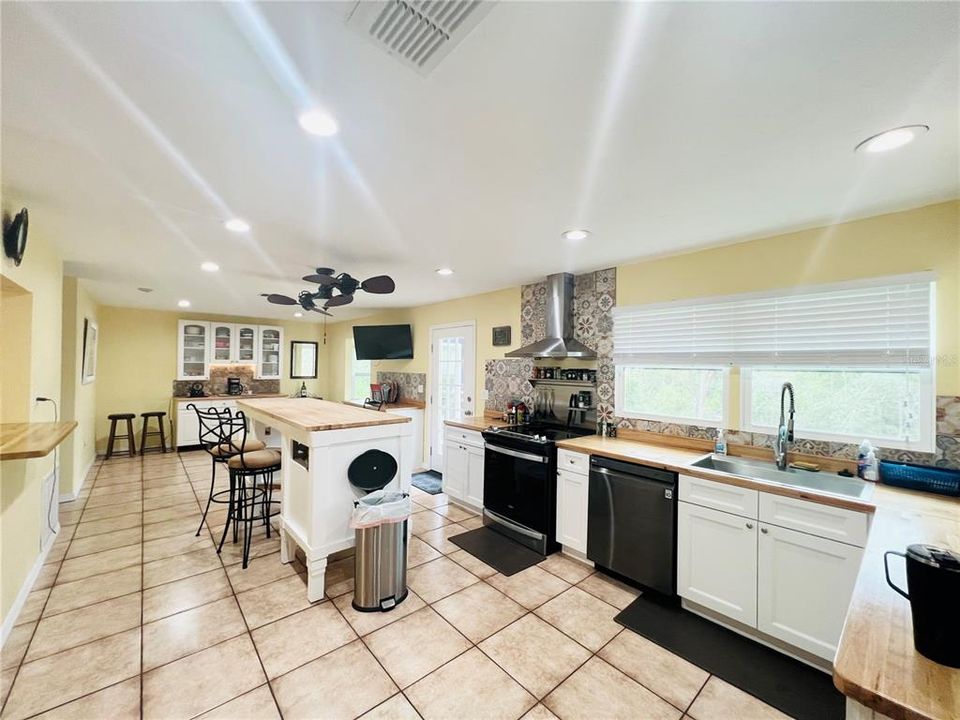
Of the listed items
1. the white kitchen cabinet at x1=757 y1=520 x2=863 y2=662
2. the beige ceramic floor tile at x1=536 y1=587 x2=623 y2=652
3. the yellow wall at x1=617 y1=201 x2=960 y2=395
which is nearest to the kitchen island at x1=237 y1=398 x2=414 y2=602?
the beige ceramic floor tile at x1=536 y1=587 x2=623 y2=652

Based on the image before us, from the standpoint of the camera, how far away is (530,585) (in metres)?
2.74

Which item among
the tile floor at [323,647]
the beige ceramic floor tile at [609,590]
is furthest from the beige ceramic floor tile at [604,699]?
the beige ceramic floor tile at [609,590]

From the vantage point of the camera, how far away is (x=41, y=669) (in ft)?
6.30

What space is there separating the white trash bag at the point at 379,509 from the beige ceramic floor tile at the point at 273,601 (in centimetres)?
59

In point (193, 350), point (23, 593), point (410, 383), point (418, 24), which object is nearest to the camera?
point (418, 24)

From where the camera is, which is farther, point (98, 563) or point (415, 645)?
point (98, 563)

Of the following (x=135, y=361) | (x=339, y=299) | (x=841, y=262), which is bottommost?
(x=135, y=361)

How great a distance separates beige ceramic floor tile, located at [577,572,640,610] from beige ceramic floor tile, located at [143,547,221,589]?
269 cm

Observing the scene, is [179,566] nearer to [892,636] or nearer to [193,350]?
[892,636]

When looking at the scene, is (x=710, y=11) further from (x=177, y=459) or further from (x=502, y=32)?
(x=177, y=459)

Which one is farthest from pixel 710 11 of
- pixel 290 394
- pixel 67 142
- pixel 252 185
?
pixel 290 394

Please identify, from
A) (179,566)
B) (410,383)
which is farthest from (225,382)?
(179,566)

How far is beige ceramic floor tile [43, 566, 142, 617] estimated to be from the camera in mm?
2420

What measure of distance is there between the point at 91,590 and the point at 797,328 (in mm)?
4899
